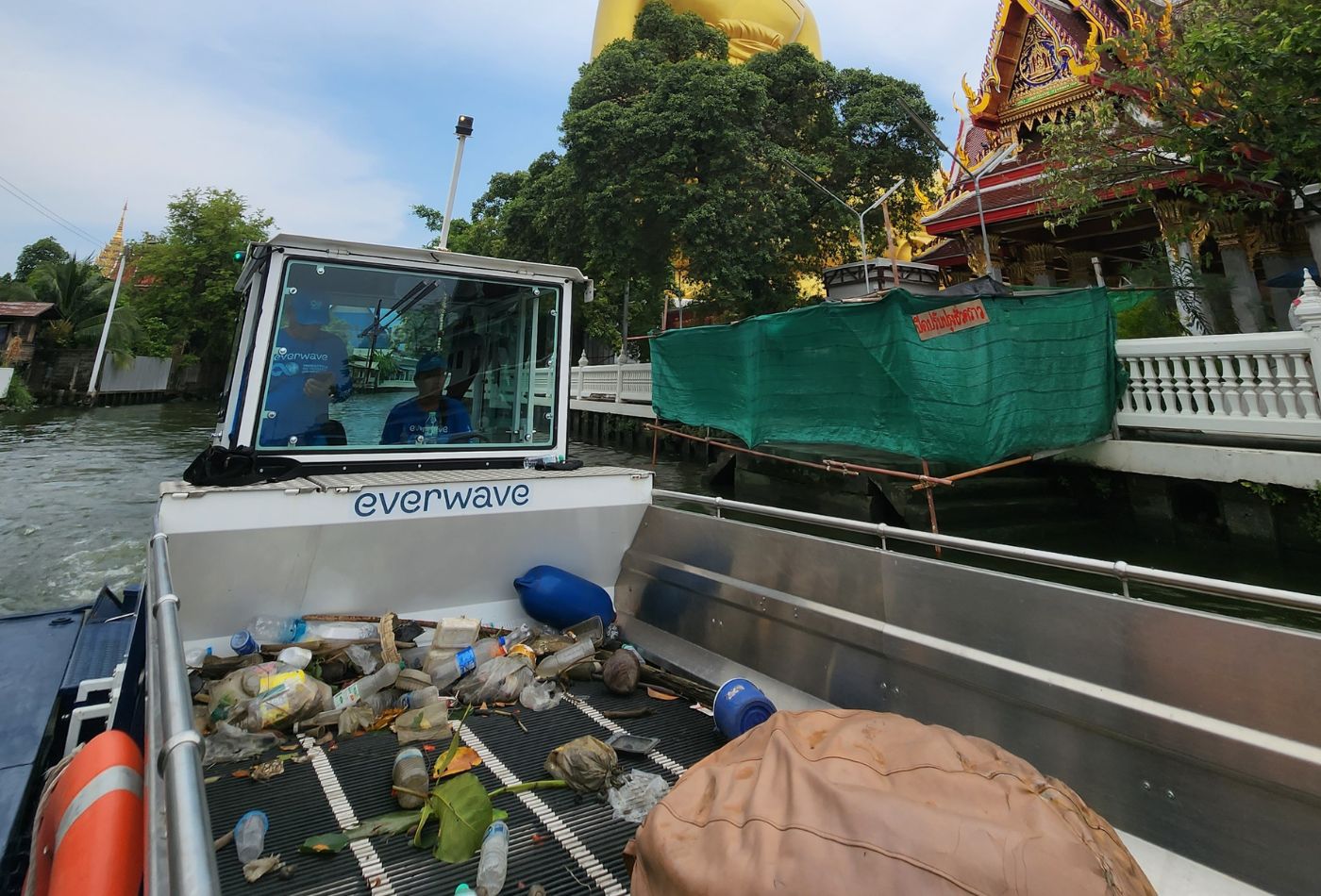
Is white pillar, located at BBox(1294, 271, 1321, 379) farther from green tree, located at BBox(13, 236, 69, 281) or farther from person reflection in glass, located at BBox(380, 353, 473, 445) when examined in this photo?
green tree, located at BBox(13, 236, 69, 281)

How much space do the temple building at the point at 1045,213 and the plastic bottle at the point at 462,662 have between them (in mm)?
13215

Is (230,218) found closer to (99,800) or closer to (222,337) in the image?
(222,337)

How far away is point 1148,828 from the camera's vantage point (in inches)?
74.3

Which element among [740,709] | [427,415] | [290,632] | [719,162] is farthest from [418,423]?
[719,162]

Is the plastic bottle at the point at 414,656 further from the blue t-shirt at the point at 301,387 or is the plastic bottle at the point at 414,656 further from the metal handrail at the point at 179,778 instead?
the metal handrail at the point at 179,778

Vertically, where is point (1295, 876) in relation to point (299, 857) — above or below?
above

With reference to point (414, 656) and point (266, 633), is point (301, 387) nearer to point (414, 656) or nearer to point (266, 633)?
point (266, 633)

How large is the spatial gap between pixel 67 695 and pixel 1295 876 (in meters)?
4.17

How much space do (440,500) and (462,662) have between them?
84 centimetres

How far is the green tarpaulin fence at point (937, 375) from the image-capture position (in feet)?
20.9

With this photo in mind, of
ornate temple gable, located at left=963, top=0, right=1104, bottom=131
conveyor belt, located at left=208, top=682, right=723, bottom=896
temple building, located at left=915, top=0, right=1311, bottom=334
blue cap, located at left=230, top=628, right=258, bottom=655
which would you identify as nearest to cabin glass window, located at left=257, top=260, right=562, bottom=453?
blue cap, located at left=230, top=628, right=258, bottom=655

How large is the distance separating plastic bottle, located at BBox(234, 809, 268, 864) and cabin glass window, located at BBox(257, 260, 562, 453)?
207cm

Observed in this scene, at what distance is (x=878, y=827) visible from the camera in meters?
1.27

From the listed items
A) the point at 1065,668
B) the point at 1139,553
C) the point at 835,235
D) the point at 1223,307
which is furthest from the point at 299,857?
the point at 835,235
